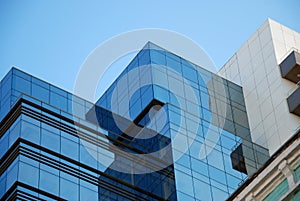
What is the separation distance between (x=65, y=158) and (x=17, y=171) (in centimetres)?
511

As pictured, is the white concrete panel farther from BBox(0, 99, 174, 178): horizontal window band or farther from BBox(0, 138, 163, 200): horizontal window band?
BBox(0, 138, 163, 200): horizontal window band

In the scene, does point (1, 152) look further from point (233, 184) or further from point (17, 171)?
point (233, 184)

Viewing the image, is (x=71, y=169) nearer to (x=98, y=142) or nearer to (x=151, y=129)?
(x=98, y=142)

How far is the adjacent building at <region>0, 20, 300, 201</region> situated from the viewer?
7188cm

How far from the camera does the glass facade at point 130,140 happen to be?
71.4 metres

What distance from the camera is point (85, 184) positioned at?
239ft

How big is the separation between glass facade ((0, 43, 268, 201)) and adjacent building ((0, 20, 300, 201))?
95mm

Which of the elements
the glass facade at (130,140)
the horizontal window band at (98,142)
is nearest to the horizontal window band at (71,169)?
the glass facade at (130,140)

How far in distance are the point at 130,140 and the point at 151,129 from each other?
230 centimetres

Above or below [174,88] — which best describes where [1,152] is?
below

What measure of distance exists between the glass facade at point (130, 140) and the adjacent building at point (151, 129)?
0.10m

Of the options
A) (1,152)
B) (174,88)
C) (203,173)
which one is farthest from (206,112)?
(1,152)

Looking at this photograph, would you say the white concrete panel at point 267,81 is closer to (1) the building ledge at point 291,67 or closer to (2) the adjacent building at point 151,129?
(2) the adjacent building at point 151,129

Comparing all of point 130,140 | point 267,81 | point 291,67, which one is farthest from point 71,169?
point 267,81
